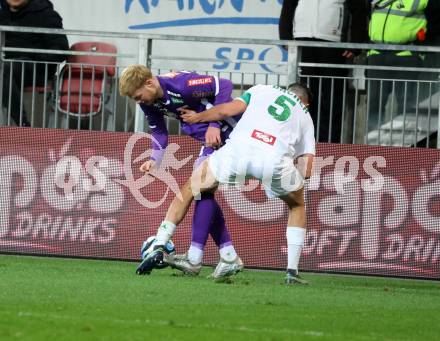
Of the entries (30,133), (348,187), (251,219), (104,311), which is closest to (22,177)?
(30,133)

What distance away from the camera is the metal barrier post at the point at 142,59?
50.4ft

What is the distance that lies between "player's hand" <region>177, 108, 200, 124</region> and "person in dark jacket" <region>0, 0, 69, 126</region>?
3883mm

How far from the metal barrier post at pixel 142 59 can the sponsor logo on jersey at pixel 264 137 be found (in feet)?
12.4

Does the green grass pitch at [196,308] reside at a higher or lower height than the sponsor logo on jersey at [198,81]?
lower

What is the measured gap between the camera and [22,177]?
1545cm

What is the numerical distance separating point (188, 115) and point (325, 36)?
4231mm

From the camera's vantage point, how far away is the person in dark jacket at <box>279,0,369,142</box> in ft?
50.4

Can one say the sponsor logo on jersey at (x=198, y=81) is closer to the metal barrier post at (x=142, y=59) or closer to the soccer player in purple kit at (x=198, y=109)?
the soccer player in purple kit at (x=198, y=109)

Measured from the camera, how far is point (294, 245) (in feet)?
39.8

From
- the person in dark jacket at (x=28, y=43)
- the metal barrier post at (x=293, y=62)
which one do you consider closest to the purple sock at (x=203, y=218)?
the metal barrier post at (x=293, y=62)

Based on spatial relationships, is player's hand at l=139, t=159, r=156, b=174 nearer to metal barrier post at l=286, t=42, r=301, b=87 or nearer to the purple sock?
the purple sock

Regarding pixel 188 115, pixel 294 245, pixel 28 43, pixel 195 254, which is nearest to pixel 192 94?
pixel 188 115

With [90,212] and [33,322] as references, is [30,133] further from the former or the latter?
[33,322]

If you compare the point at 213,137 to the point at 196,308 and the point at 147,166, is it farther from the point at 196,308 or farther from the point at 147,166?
the point at 196,308
